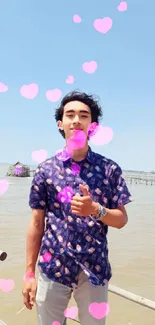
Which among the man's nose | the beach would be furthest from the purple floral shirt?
the beach

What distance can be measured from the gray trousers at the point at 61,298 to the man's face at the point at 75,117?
33.5 inches

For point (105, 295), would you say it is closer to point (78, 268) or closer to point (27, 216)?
point (78, 268)

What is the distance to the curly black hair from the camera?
6.93ft

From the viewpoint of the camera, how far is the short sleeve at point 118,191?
1939mm

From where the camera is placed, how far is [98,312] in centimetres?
187

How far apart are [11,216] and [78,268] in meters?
14.1

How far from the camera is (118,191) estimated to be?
6.44 ft
